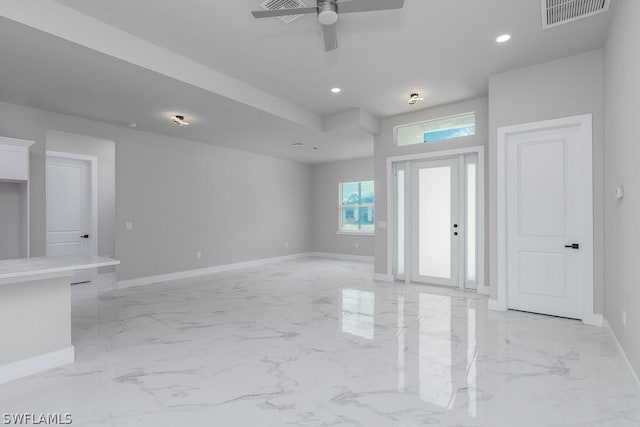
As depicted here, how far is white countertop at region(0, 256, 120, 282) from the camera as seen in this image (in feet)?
7.35

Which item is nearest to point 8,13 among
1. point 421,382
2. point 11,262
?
point 11,262

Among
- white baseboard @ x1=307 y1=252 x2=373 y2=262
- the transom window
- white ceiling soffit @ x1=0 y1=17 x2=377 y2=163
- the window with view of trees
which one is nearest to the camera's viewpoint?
white ceiling soffit @ x1=0 y1=17 x2=377 y2=163

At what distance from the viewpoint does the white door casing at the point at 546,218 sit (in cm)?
359

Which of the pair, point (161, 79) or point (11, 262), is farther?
point (161, 79)

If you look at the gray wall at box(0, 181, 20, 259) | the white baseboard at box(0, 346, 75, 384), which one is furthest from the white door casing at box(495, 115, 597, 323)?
the gray wall at box(0, 181, 20, 259)

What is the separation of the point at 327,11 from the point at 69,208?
6.03 m

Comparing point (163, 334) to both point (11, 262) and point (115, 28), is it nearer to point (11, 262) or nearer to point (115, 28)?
point (11, 262)

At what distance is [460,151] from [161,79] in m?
4.25

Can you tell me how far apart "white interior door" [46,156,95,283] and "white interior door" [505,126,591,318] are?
7.06 metres

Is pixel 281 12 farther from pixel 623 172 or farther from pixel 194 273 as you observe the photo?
pixel 194 273

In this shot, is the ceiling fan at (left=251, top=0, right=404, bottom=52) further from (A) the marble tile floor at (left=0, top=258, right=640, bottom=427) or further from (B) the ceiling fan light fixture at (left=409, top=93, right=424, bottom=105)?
(A) the marble tile floor at (left=0, top=258, right=640, bottom=427)

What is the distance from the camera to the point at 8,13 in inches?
99.6

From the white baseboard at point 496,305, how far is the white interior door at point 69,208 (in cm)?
675

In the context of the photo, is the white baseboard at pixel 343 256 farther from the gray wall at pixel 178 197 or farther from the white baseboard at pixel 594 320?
the white baseboard at pixel 594 320
